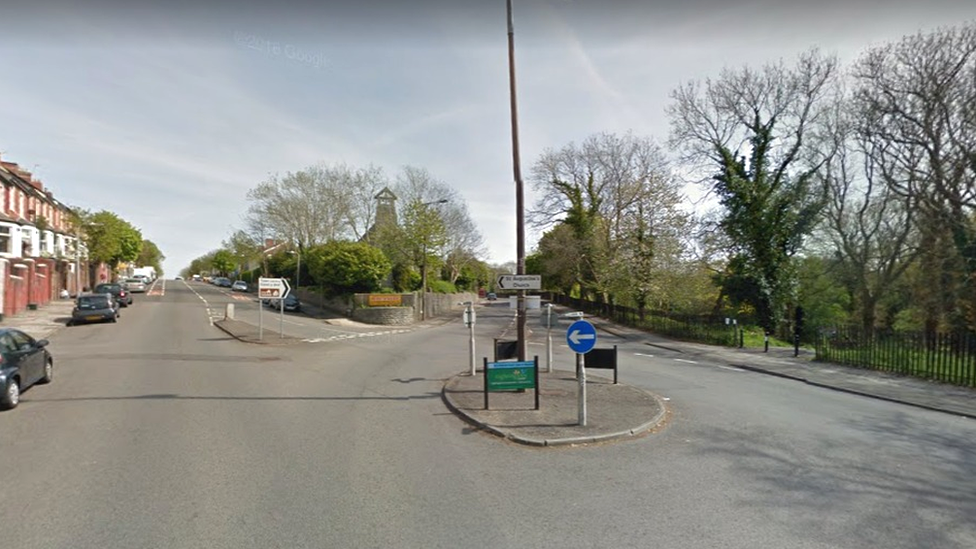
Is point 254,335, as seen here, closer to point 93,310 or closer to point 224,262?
point 93,310

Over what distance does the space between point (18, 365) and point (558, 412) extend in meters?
9.22

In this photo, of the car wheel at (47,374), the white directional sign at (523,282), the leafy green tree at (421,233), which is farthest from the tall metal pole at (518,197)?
the leafy green tree at (421,233)

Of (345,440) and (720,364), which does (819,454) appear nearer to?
(345,440)

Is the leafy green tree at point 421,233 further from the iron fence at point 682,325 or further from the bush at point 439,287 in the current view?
the iron fence at point 682,325

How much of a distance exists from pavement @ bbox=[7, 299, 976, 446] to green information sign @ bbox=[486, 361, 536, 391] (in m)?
0.39

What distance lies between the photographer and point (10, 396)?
7785 mm

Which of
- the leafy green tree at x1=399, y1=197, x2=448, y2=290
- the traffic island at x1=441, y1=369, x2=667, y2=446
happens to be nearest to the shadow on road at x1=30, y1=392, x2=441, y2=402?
the traffic island at x1=441, y1=369, x2=667, y2=446

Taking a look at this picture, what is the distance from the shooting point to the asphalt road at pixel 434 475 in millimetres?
3990

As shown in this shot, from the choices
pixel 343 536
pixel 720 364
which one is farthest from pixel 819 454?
pixel 720 364

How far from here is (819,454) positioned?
619 centimetres

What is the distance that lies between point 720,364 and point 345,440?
1377 centimetres

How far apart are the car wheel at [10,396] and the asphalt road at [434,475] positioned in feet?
0.49

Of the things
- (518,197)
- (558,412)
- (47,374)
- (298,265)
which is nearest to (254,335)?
(47,374)

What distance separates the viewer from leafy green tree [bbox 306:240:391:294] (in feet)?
107
